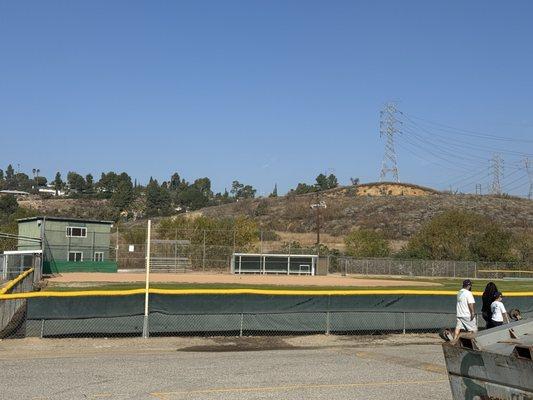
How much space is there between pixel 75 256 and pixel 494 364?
57051mm

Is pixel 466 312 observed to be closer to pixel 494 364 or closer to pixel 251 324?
pixel 251 324

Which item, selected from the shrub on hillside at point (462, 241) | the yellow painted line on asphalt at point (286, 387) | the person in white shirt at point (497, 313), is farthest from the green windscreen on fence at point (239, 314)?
the shrub on hillside at point (462, 241)

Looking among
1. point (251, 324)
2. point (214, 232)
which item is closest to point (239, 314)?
point (251, 324)

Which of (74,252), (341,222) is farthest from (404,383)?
(341,222)

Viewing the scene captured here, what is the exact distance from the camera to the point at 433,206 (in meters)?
136

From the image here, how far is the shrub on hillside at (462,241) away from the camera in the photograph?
7812cm

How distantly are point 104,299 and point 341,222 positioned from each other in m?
121

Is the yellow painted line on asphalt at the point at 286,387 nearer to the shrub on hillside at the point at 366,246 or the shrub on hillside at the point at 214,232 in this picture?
the shrub on hillside at the point at 214,232

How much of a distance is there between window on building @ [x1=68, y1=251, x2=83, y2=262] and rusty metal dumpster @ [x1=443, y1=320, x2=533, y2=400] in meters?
56.0

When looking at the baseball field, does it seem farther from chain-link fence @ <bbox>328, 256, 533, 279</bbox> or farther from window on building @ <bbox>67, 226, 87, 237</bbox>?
chain-link fence @ <bbox>328, 256, 533, 279</bbox>

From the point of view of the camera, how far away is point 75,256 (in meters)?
58.3

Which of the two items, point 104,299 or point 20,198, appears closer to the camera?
point 104,299

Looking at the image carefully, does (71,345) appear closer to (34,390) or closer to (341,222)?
(34,390)

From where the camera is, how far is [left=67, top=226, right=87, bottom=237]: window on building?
57.7 m
